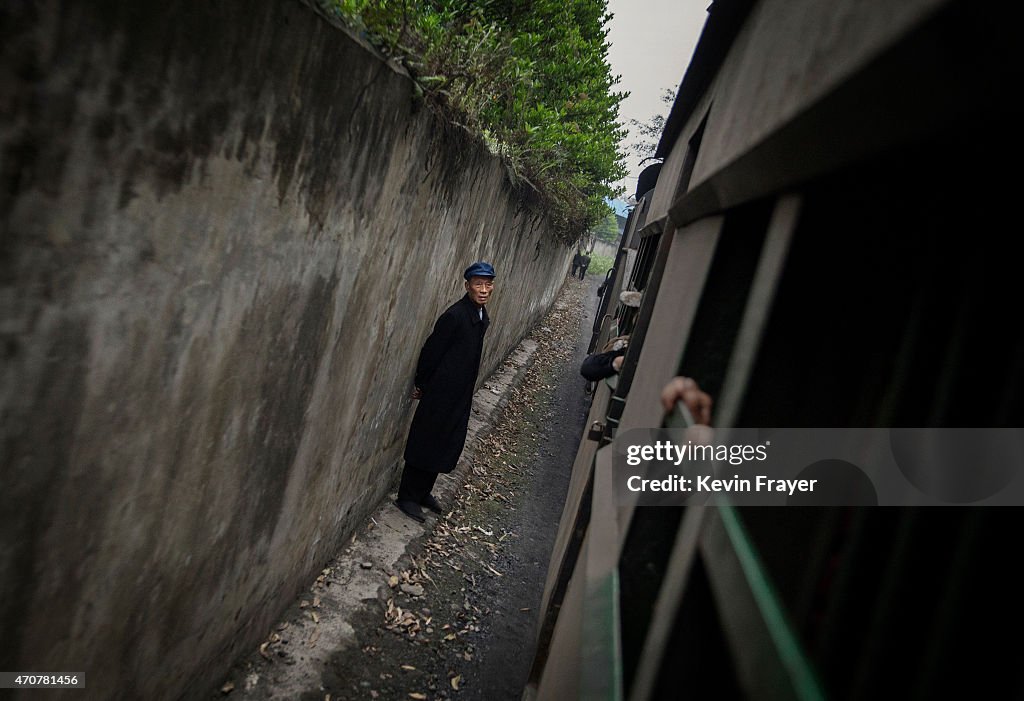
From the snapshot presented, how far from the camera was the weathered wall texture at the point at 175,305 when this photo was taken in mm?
1368

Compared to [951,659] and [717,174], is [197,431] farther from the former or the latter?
[951,659]

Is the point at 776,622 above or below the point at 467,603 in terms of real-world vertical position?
above

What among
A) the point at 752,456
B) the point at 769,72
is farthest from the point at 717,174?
the point at 752,456

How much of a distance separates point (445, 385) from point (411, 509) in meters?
1.06

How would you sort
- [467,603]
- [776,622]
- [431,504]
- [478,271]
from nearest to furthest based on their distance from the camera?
1. [776,622]
2. [467,603]
3. [478,271]
4. [431,504]

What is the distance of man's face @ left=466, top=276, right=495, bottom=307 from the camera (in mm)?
4848

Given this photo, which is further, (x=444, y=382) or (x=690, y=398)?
(x=444, y=382)

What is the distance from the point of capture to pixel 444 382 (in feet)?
15.8

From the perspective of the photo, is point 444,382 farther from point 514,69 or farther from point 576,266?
point 576,266

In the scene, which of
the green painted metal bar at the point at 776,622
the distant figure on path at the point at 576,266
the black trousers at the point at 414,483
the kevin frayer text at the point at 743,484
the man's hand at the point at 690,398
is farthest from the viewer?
the distant figure on path at the point at 576,266

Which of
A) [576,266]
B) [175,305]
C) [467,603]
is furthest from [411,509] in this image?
[576,266]

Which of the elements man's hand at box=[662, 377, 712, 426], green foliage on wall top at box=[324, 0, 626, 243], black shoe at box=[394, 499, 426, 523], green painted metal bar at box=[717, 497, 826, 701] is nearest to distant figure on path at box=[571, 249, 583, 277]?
green foliage on wall top at box=[324, 0, 626, 243]

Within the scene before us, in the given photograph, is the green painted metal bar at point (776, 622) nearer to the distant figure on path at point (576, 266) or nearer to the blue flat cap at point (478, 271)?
the blue flat cap at point (478, 271)

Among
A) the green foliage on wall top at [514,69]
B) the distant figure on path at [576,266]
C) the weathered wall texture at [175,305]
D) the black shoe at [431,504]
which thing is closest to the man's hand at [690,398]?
the weathered wall texture at [175,305]
